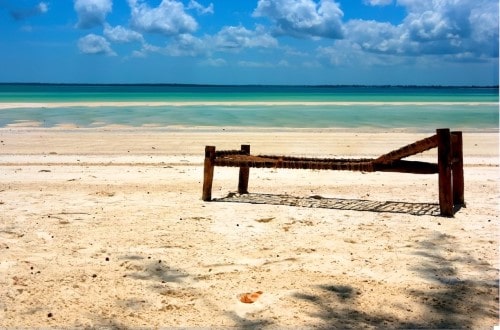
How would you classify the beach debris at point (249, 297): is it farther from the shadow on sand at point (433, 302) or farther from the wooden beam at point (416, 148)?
the wooden beam at point (416, 148)

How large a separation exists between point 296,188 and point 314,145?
23.3 feet

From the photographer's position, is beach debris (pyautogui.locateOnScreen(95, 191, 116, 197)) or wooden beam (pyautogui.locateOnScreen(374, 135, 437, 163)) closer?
wooden beam (pyautogui.locateOnScreen(374, 135, 437, 163))

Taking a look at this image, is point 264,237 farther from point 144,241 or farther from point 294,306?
point 294,306

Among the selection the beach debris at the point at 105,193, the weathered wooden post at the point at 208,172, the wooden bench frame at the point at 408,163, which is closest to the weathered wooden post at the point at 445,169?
the wooden bench frame at the point at 408,163

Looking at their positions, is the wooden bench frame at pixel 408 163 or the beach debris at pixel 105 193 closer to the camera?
the wooden bench frame at pixel 408 163

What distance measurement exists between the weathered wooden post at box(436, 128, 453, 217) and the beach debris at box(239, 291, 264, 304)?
10.2 ft

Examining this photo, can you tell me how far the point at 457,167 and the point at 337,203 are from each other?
1544 mm

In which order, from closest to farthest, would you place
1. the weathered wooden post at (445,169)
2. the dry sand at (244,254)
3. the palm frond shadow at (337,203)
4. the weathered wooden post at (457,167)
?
1. the dry sand at (244,254)
2. the weathered wooden post at (445,169)
3. the palm frond shadow at (337,203)
4. the weathered wooden post at (457,167)

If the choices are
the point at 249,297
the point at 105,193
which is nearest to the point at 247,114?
the point at 105,193

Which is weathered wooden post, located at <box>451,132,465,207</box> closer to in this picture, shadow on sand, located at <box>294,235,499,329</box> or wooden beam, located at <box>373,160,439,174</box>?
wooden beam, located at <box>373,160,439,174</box>

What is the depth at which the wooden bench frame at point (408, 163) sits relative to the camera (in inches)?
238

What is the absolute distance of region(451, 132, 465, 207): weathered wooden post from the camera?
665 cm

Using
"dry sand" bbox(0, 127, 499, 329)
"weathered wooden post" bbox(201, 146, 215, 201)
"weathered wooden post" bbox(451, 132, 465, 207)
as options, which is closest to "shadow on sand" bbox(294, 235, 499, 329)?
"dry sand" bbox(0, 127, 499, 329)

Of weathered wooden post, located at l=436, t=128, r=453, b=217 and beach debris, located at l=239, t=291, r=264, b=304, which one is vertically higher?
weathered wooden post, located at l=436, t=128, r=453, b=217
